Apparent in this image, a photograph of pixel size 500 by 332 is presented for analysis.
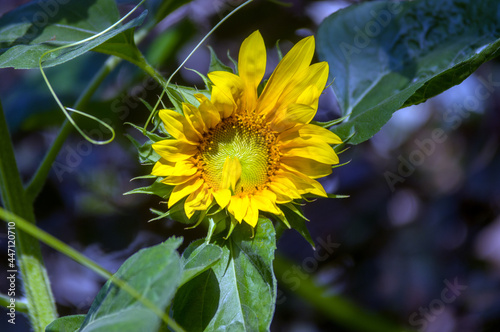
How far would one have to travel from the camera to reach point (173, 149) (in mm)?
595

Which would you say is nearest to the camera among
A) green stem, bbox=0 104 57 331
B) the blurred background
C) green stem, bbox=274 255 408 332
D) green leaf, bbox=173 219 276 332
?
green leaf, bbox=173 219 276 332

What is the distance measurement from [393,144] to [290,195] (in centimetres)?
83

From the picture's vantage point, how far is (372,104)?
74cm

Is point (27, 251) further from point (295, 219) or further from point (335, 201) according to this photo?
point (335, 201)

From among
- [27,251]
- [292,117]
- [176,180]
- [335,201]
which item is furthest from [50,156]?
[335,201]

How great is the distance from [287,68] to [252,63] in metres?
0.04

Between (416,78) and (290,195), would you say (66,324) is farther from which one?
(416,78)

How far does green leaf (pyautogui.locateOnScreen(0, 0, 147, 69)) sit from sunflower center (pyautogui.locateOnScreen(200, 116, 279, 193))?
152 mm

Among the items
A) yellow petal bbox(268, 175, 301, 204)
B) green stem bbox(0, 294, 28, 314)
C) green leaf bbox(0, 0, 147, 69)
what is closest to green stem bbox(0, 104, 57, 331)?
green stem bbox(0, 294, 28, 314)

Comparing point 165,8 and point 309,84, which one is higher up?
point 165,8

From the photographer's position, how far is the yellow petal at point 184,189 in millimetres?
584

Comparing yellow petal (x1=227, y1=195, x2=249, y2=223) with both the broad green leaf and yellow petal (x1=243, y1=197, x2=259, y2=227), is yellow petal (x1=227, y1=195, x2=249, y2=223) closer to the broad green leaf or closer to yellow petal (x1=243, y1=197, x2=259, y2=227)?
yellow petal (x1=243, y1=197, x2=259, y2=227)

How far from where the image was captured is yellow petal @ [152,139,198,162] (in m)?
0.58

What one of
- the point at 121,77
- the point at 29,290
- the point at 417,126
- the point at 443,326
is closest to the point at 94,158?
the point at 121,77
